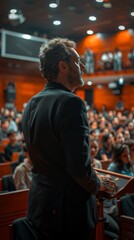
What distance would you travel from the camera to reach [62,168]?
1235 millimetres

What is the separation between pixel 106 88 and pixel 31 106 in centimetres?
1642

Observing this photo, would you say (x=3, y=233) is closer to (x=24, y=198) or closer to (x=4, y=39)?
(x=24, y=198)

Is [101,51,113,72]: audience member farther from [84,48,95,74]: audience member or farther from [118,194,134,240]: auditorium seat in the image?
[118,194,134,240]: auditorium seat

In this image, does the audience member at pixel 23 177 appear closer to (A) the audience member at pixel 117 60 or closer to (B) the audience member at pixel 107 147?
(B) the audience member at pixel 107 147

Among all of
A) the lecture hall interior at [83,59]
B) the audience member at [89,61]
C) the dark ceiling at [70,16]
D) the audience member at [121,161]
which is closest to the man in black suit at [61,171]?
the audience member at [121,161]

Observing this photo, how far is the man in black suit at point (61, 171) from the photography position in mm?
1180

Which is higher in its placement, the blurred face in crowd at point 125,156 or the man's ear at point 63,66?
the man's ear at point 63,66

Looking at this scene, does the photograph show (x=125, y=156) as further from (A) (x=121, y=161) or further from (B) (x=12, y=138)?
(B) (x=12, y=138)

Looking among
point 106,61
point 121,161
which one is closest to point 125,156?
point 121,161

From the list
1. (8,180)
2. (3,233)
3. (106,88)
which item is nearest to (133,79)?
(106,88)

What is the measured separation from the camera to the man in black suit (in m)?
1.18

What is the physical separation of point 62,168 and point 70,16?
39.8 ft

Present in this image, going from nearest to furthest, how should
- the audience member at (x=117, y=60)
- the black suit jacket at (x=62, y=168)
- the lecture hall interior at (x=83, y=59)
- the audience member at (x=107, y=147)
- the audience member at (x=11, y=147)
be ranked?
the black suit jacket at (x=62, y=168) < the audience member at (x=107, y=147) < the audience member at (x=11, y=147) < the lecture hall interior at (x=83, y=59) < the audience member at (x=117, y=60)

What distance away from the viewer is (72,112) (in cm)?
119
